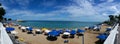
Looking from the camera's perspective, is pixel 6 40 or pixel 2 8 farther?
pixel 2 8

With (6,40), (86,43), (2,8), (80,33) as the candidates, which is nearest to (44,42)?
(86,43)

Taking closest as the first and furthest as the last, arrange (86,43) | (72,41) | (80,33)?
(86,43)
(72,41)
(80,33)

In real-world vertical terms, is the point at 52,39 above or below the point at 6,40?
below

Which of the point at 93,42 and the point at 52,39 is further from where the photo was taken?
the point at 52,39

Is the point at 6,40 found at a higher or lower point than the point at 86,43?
higher

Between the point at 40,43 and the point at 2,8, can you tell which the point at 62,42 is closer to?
the point at 40,43

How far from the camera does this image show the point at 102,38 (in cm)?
2159

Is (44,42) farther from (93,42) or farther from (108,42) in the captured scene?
(108,42)

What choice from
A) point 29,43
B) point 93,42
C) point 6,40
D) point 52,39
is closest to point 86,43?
point 93,42

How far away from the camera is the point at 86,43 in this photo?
23.2 meters

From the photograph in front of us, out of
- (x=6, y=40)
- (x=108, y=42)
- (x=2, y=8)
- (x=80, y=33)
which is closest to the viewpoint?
(x=6, y=40)

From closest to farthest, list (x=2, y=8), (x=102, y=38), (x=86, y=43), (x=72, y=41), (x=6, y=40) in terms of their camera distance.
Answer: (x=6, y=40)
(x=102, y=38)
(x=86, y=43)
(x=72, y=41)
(x=2, y=8)

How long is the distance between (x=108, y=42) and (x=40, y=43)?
1509 centimetres

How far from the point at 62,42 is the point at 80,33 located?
563 centimetres
